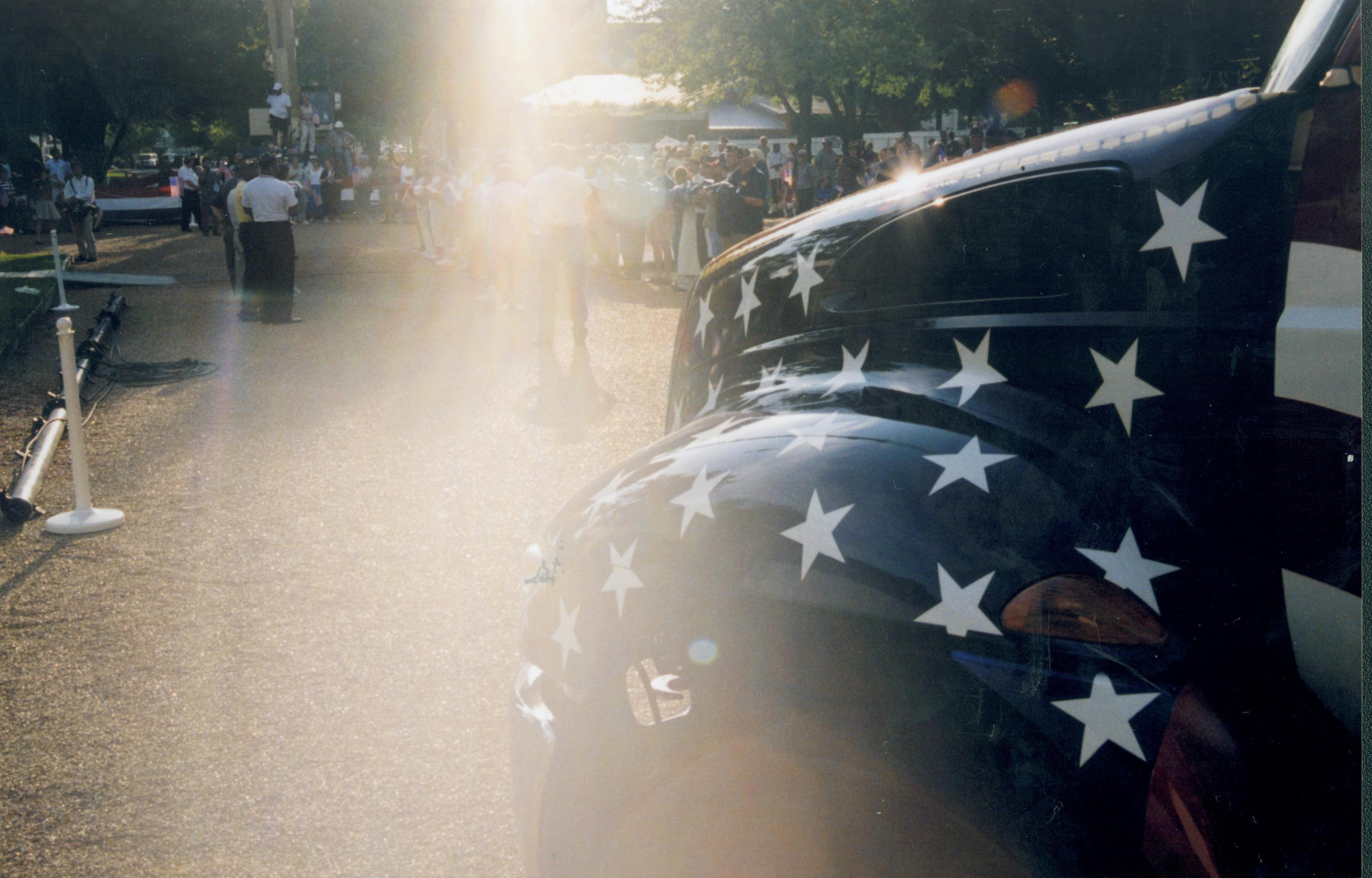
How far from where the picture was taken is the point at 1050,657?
176cm

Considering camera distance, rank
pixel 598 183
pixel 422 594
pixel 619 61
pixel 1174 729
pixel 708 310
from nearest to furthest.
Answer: pixel 1174 729
pixel 708 310
pixel 422 594
pixel 598 183
pixel 619 61

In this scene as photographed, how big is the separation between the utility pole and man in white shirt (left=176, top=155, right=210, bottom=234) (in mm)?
3298

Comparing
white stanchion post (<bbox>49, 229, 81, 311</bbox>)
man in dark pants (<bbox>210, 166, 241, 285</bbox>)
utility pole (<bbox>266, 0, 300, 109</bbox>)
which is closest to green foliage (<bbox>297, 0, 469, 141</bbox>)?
utility pole (<bbox>266, 0, 300, 109</bbox>)

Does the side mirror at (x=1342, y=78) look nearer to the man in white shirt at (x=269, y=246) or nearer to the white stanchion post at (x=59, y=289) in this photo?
the man in white shirt at (x=269, y=246)

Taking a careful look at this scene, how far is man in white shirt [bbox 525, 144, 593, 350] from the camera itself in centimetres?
1106

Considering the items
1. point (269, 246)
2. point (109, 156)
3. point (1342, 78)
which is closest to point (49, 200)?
point (269, 246)

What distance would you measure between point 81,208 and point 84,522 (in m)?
20.0

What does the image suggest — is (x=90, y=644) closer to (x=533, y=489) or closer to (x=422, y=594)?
(x=422, y=594)

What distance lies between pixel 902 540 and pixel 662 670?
2.06 feet

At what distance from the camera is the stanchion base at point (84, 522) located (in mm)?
6438

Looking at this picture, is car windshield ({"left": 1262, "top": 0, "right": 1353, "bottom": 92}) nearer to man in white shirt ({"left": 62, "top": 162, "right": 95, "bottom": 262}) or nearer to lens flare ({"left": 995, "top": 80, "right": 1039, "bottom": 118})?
lens flare ({"left": 995, "top": 80, "right": 1039, "bottom": 118})

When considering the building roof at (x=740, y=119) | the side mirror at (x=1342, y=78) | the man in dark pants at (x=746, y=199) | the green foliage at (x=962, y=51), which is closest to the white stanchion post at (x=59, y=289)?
the man in dark pants at (x=746, y=199)

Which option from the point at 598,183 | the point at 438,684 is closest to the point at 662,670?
the point at 438,684

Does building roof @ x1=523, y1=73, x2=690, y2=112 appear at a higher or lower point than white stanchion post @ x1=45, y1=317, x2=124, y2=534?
higher
